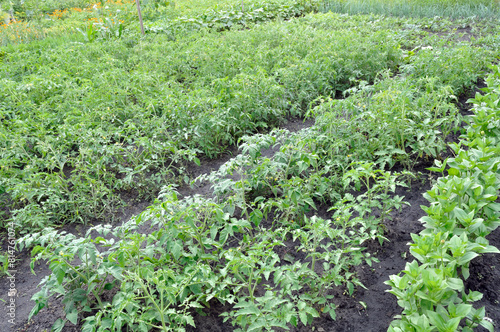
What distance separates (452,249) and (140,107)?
12.9ft

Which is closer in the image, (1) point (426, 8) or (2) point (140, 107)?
(2) point (140, 107)

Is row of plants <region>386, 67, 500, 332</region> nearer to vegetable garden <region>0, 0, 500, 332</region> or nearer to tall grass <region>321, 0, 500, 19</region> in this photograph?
vegetable garden <region>0, 0, 500, 332</region>

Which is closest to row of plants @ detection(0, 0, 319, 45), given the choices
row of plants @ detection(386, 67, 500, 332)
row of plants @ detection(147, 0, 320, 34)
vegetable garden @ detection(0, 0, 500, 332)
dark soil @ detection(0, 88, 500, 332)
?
row of plants @ detection(147, 0, 320, 34)

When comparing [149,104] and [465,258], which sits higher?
[149,104]

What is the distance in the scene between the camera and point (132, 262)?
2289 mm

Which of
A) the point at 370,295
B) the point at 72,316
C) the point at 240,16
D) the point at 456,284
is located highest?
the point at 240,16

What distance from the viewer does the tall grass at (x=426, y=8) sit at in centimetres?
791

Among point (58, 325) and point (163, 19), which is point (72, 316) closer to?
point (58, 325)

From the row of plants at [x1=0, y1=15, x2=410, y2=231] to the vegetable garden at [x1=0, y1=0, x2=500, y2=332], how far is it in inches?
1.3

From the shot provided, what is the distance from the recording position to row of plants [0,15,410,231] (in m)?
3.49

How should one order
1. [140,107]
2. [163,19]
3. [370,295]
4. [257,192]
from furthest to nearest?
[163,19]
[140,107]
[257,192]
[370,295]

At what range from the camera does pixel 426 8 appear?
8.36m

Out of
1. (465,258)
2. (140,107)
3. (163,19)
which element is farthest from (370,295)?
(163,19)

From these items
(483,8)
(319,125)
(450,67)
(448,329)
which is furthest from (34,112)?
(483,8)
